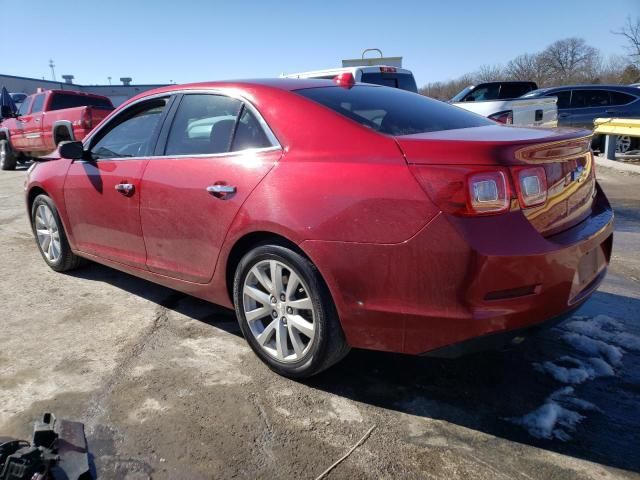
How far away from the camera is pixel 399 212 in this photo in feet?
7.64

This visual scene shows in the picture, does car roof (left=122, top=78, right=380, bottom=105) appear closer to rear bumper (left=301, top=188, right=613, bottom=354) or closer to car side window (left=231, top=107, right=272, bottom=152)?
car side window (left=231, top=107, right=272, bottom=152)

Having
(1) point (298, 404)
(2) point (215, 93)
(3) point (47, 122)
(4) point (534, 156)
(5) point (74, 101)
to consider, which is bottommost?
(1) point (298, 404)

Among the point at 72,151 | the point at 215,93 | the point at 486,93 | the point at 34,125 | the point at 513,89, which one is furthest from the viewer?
the point at 513,89

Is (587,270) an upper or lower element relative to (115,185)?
lower

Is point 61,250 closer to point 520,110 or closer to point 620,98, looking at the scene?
point 520,110

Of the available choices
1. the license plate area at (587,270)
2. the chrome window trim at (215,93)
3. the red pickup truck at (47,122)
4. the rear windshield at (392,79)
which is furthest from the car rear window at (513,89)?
the license plate area at (587,270)

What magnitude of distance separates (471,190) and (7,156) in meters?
15.3

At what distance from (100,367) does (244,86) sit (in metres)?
1.87

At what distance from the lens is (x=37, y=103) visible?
1284cm

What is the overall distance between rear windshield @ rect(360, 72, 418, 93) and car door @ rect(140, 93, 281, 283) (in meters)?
6.10

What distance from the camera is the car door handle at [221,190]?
9.68 feet

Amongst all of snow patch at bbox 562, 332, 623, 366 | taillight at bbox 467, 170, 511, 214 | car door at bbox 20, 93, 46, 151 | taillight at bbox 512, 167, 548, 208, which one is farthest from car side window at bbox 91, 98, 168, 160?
car door at bbox 20, 93, 46, 151

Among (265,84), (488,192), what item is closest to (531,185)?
(488,192)

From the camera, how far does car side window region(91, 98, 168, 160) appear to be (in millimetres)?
3715
